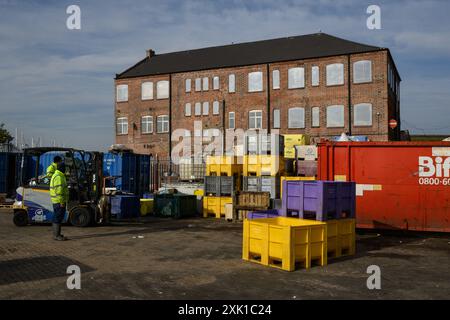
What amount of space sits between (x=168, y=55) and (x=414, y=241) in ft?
119

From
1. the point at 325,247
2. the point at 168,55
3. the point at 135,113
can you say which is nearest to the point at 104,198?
the point at 325,247

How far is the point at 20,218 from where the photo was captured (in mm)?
13547

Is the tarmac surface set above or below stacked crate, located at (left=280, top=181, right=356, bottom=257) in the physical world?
below

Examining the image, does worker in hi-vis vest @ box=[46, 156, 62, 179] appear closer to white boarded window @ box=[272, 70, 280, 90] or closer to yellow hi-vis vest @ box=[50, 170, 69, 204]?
yellow hi-vis vest @ box=[50, 170, 69, 204]

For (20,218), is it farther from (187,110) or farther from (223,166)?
(187,110)

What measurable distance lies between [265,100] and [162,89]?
410 inches

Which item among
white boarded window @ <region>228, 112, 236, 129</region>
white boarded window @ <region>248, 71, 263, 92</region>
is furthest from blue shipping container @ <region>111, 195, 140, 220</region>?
white boarded window @ <region>248, 71, 263, 92</region>

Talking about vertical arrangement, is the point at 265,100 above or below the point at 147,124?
above

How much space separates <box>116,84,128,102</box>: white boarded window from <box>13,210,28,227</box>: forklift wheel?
2893 cm

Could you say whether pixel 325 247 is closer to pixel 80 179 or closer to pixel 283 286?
pixel 283 286

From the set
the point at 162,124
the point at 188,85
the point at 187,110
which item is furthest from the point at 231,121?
the point at 162,124

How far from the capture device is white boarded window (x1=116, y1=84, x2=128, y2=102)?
136 ft

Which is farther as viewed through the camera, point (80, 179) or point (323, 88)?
point (323, 88)

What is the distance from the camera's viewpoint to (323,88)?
106ft
